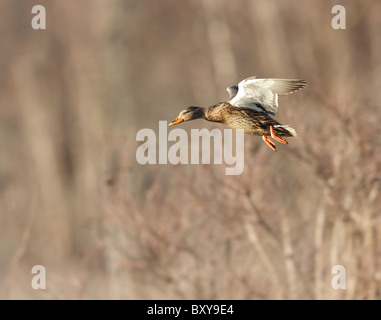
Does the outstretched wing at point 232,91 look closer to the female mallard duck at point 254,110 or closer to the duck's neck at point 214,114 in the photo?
the female mallard duck at point 254,110

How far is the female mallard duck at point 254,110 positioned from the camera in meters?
3.06

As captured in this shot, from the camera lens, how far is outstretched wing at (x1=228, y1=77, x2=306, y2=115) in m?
3.20

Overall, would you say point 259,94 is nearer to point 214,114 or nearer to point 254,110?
point 254,110

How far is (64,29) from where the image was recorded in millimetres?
15844

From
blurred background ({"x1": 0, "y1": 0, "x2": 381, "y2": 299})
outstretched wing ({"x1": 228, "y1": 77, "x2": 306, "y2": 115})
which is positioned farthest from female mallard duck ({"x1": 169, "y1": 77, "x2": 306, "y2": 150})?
blurred background ({"x1": 0, "y1": 0, "x2": 381, "y2": 299})

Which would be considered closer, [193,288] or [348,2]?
[193,288]

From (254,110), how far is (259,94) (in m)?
0.14

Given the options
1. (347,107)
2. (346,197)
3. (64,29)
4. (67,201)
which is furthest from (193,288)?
(67,201)

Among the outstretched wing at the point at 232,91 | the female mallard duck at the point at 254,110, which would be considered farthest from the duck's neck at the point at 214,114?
the outstretched wing at the point at 232,91

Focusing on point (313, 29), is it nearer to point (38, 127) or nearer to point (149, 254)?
point (149, 254)

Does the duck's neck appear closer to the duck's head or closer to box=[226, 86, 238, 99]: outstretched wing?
the duck's head

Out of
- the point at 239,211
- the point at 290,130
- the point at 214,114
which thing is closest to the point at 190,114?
the point at 214,114

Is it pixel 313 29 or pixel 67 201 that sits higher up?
pixel 313 29

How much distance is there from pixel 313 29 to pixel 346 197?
24.3ft
